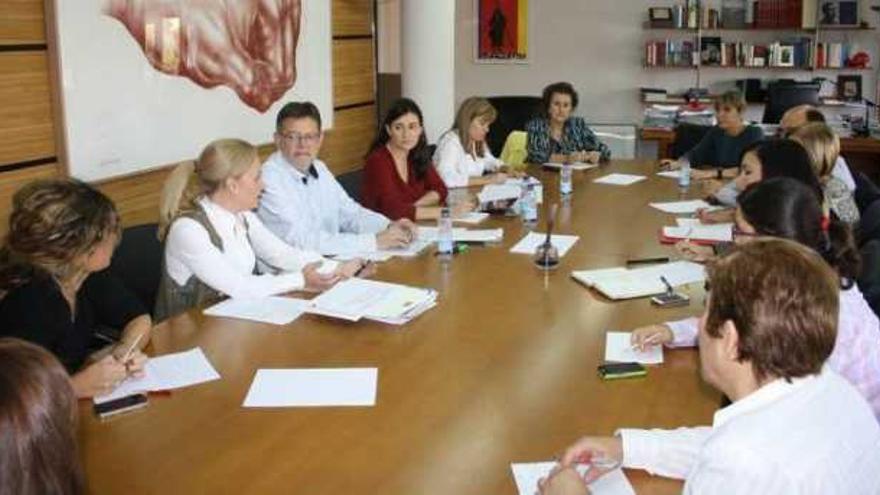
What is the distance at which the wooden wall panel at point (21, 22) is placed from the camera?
334 cm

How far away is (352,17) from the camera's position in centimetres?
608

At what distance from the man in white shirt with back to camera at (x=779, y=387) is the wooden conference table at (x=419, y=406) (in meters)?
Answer: 0.34

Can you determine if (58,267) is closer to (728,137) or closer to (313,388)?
(313,388)

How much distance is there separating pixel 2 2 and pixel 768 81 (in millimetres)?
6242

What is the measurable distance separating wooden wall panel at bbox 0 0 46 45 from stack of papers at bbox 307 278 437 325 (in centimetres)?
172

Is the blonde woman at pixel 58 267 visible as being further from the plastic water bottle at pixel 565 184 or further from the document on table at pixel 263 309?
the plastic water bottle at pixel 565 184

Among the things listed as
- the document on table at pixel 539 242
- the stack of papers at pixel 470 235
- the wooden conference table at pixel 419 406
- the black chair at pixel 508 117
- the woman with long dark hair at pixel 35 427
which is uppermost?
the black chair at pixel 508 117

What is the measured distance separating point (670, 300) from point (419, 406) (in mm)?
1105

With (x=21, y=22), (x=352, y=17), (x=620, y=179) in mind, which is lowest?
(x=620, y=179)

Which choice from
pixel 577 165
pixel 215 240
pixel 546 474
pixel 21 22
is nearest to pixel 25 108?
pixel 21 22

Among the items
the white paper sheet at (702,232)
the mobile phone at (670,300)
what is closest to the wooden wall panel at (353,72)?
the white paper sheet at (702,232)

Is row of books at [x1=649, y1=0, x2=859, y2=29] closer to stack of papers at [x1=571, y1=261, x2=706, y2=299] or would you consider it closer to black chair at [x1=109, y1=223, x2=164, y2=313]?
stack of papers at [x1=571, y1=261, x2=706, y2=299]

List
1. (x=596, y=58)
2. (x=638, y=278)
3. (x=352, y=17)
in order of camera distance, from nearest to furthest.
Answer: (x=638, y=278), (x=352, y=17), (x=596, y=58)

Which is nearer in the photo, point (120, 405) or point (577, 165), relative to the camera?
point (120, 405)
